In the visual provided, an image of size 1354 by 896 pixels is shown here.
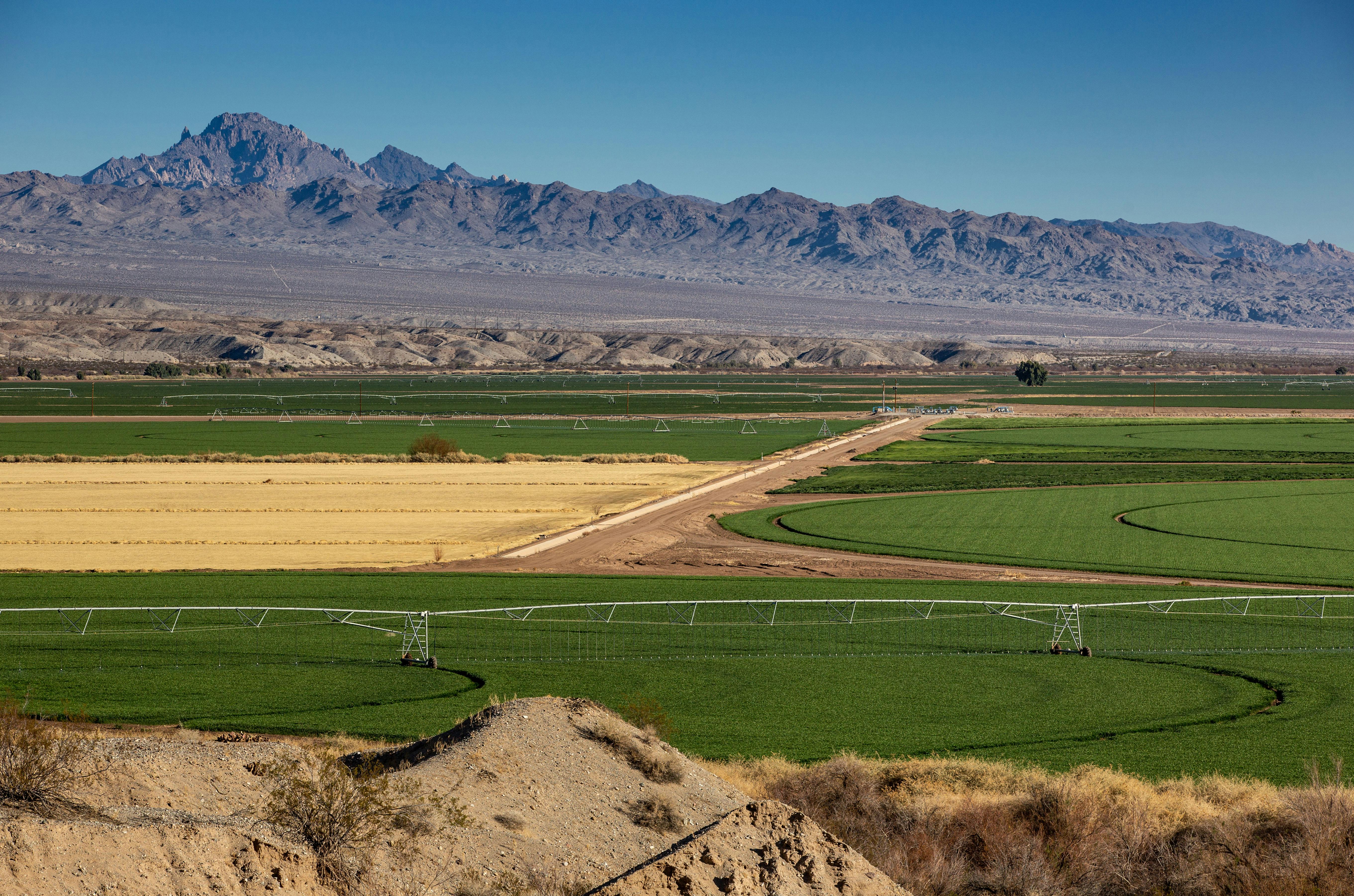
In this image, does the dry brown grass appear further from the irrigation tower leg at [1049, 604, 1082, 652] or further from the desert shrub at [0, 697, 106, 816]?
the irrigation tower leg at [1049, 604, 1082, 652]

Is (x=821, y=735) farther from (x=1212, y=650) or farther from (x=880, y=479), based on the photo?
(x=880, y=479)

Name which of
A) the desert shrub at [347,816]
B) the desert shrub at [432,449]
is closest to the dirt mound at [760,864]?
the desert shrub at [347,816]

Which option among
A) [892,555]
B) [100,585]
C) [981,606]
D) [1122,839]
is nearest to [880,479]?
[892,555]

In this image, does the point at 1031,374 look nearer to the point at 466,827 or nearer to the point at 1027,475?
the point at 1027,475

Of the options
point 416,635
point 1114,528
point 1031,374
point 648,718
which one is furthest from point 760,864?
point 1031,374

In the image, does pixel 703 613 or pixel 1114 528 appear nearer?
pixel 703 613

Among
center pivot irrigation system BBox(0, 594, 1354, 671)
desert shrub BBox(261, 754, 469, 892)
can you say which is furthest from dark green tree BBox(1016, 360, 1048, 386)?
desert shrub BBox(261, 754, 469, 892)
